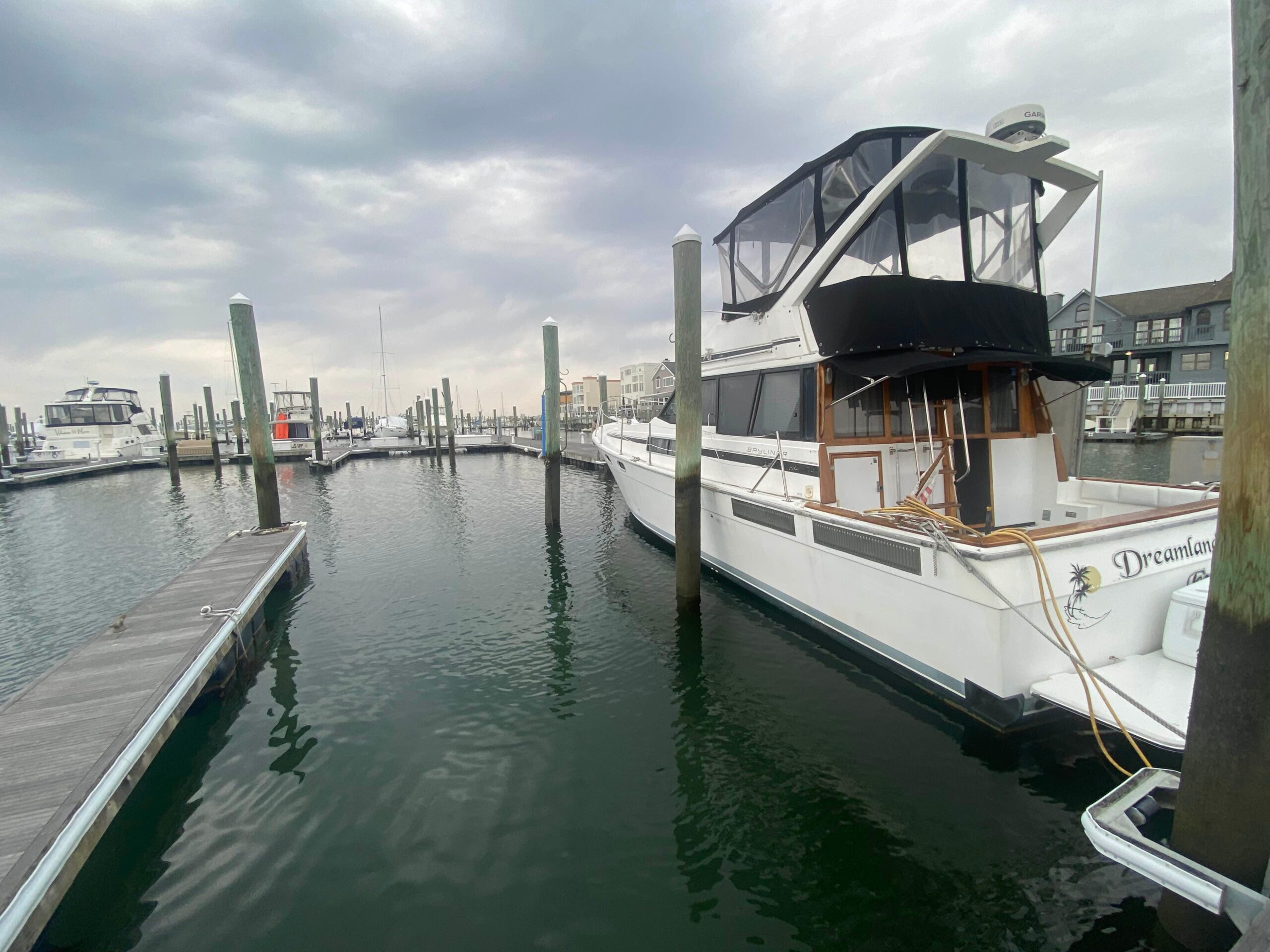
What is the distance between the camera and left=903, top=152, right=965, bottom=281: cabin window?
5.79 metres

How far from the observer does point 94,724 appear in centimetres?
385

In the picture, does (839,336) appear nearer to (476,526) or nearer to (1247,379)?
(1247,379)

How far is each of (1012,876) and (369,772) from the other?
424 cm

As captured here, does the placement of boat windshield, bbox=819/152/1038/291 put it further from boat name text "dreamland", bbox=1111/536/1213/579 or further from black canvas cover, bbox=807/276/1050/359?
boat name text "dreamland", bbox=1111/536/1213/579

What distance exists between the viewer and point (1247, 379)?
2.00 meters

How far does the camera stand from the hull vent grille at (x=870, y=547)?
4.42 meters

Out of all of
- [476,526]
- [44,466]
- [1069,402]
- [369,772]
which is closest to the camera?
[369,772]

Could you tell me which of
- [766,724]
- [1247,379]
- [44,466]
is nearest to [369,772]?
[766,724]

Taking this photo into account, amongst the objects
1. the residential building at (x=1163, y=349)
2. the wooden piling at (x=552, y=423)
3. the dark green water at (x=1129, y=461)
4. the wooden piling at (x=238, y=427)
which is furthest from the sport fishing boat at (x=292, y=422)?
the residential building at (x=1163, y=349)

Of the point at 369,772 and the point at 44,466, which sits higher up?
the point at 44,466

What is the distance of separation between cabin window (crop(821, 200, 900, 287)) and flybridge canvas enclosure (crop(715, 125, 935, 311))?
1.09 feet

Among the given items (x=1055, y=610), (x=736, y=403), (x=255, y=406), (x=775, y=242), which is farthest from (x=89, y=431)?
(x=1055, y=610)

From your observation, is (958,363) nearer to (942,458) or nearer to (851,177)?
(942,458)

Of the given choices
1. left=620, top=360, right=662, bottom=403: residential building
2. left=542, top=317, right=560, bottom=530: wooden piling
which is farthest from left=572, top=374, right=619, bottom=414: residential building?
left=542, top=317, right=560, bottom=530: wooden piling
